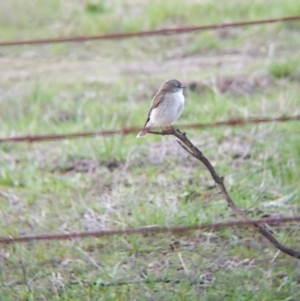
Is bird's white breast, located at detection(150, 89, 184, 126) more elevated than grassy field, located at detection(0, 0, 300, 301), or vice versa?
bird's white breast, located at detection(150, 89, 184, 126)

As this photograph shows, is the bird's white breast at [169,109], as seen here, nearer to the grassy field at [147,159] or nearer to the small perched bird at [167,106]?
the small perched bird at [167,106]

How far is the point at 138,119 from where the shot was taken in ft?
19.3

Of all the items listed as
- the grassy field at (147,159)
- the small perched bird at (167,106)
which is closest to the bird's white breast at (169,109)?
the small perched bird at (167,106)

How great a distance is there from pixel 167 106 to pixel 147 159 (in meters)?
1.61

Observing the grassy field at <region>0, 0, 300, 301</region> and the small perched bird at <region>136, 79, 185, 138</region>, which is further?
the grassy field at <region>0, 0, 300, 301</region>

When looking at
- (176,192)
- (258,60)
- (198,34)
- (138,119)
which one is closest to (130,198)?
(176,192)

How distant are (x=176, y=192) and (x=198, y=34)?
10.9 feet

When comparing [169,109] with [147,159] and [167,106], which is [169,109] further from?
[147,159]

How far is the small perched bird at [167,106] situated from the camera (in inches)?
148

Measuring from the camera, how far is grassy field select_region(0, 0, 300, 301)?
158 inches

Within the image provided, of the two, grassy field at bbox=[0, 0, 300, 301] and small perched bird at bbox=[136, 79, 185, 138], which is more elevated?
small perched bird at bbox=[136, 79, 185, 138]

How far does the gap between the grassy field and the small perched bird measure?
2.36ft

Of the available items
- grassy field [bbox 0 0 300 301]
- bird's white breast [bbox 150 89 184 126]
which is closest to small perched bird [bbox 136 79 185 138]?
bird's white breast [bbox 150 89 184 126]

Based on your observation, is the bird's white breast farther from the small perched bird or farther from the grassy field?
the grassy field
